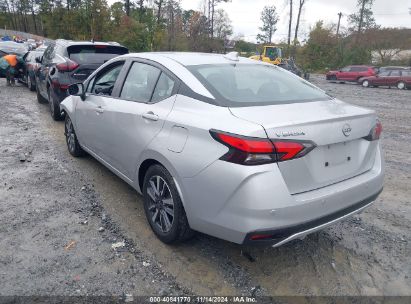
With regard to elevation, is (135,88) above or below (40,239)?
above

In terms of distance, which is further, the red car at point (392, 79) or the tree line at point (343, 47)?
the tree line at point (343, 47)

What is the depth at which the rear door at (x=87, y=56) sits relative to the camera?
7375 millimetres

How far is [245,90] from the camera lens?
315 cm

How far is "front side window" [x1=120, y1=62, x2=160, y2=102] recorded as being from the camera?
11.6 feet

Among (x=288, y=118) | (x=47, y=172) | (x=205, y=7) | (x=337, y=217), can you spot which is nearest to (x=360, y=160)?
(x=337, y=217)

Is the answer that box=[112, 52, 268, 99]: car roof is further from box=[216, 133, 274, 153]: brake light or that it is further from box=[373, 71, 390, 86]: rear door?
box=[373, 71, 390, 86]: rear door

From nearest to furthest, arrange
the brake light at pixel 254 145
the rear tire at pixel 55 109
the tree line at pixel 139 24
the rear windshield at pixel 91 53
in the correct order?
the brake light at pixel 254 145, the rear windshield at pixel 91 53, the rear tire at pixel 55 109, the tree line at pixel 139 24

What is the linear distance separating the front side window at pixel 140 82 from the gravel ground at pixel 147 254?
4.22 ft

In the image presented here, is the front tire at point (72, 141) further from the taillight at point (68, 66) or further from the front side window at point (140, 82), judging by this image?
the taillight at point (68, 66)

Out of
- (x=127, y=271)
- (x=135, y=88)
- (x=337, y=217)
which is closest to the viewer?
(x=337, y=217)

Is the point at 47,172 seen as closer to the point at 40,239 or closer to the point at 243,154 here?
the point at 40,239

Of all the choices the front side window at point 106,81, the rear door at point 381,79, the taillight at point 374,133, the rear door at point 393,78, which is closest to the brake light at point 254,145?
the taillight at point 374,133

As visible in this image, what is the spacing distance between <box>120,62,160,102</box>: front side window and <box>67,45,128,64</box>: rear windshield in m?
4.03

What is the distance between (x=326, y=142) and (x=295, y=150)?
0.30 m
